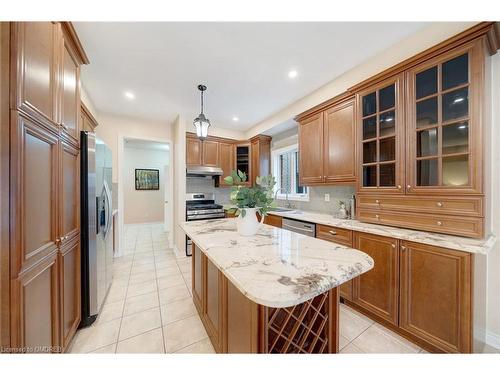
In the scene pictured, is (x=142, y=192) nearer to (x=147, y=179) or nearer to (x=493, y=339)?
(x=147, y=179)

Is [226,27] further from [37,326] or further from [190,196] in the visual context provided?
[190,196]

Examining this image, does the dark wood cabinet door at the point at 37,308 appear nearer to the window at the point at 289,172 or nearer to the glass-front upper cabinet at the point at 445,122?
the glass-front upper cabinet at the point at 445,122

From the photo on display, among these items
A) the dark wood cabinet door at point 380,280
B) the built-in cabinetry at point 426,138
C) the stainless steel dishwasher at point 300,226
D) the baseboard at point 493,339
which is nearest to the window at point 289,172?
the stainless steel dishwasher at point 300,226

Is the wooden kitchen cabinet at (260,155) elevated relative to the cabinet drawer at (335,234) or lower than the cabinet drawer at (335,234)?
elevated

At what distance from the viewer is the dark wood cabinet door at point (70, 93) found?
4.58 feet

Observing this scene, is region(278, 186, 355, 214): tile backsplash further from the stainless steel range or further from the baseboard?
the stainless steel range

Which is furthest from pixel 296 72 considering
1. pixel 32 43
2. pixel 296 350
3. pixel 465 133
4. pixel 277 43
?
pixel 296 350

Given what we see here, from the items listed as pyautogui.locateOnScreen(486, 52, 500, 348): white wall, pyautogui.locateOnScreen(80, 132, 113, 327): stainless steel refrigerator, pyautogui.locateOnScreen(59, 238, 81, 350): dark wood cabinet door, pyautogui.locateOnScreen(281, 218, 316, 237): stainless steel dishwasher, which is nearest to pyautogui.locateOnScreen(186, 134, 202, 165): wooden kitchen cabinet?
pyautogui.locateOnScreen(80, 132, 113, 327): stainless steel refrigerator

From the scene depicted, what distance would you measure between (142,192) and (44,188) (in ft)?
19.9

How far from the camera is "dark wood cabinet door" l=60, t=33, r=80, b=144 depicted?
140 centimetres

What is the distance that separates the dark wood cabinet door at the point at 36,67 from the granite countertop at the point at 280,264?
48.0 inches

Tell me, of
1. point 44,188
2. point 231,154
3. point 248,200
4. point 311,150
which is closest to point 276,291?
point 248,200

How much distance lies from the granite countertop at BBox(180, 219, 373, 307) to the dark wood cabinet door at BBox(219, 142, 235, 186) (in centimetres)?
284
